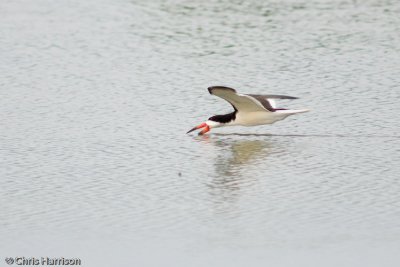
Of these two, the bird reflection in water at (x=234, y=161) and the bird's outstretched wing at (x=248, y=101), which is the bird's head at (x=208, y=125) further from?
the bird's outstretched wing at (x=248, y=101)

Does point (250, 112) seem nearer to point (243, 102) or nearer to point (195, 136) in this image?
point (243, 102)

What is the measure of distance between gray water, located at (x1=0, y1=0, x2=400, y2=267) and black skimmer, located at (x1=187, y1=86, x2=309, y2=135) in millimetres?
198

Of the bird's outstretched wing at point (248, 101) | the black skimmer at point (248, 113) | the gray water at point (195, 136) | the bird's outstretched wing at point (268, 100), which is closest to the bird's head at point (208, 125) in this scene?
the black skimmer at point (248, 113)

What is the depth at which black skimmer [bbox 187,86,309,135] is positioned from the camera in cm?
1323

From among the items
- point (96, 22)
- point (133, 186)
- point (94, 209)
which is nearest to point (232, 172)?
point (133, 186)

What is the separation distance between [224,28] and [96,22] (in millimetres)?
2067

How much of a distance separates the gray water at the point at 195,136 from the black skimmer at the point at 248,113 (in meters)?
0.20

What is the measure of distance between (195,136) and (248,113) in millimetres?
667

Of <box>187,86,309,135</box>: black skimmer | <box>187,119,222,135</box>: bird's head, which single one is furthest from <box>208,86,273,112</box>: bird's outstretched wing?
<box>187,119,222,135</box>: bird's head

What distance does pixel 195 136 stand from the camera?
1331cm

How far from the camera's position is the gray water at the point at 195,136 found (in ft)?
31.2

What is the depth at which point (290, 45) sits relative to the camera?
1759 centimetres

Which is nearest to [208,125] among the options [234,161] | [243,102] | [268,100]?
[243,102]

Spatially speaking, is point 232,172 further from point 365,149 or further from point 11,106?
point 11,106
